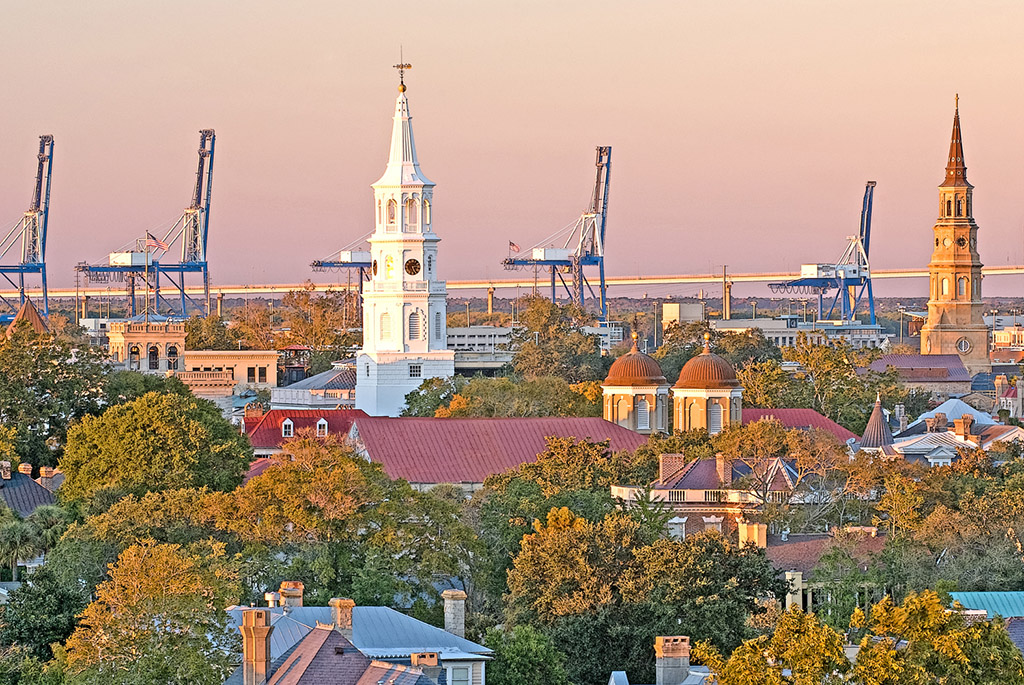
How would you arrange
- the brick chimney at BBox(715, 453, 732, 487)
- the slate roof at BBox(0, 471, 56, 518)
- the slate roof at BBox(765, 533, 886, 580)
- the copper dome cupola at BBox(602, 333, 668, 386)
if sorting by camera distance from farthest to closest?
the copper dome cupola at BBox(602, 333, 668, 386)
the brick chimney at BBox(715, 453, 732, 487)
the slate roof at BBox(0, 471, 56, 518)
the slate roof at BBox(765, 533, 886, 580)

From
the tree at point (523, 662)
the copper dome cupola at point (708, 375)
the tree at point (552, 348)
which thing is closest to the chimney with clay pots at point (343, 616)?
the tree at point (523, 662)

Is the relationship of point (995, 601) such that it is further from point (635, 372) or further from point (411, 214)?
point (411, 214)

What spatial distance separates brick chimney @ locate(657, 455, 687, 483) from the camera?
7462cm

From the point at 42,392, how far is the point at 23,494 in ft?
41.6

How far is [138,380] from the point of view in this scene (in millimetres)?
92188

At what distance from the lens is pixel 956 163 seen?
190m

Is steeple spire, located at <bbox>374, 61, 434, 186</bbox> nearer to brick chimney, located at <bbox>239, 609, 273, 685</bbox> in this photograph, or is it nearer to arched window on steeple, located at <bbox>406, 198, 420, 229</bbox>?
arched window on steeple, located at <bbox>406, 198, 420, 229</bbox>

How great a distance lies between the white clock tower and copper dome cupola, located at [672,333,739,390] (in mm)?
23916

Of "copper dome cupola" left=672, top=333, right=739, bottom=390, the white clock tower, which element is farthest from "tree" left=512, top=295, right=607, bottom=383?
"copper dome cupola" left=672, top=333, right=739, bottom=390

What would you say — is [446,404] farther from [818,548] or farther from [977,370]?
[977,370]

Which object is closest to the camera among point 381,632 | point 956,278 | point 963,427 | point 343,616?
point 343,616

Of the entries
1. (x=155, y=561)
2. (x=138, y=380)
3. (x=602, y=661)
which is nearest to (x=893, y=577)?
(x=602, y=661)

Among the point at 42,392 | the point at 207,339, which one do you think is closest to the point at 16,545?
the point at 42,392

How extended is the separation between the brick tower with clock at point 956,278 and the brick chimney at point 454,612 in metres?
144
